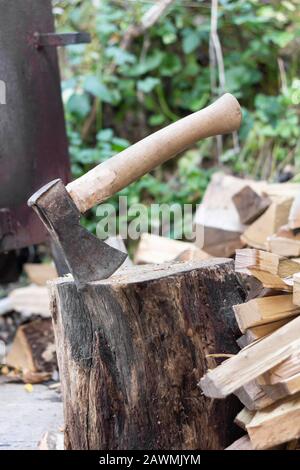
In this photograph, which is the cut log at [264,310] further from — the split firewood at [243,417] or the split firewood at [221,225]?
the split firewood at [221,225]

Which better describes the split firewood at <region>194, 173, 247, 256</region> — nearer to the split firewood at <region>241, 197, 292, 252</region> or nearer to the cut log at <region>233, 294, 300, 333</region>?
the split firewood at <region>241, 197, 292, 252</region>

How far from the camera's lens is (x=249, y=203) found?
3.38m

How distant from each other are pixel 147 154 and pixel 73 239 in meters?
0.35

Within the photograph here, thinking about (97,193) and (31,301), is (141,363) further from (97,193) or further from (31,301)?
(31,301)

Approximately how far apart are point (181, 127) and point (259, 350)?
0.74m

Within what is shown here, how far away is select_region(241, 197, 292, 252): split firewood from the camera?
10.7 feet

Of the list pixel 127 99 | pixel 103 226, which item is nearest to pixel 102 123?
pixel 127 99

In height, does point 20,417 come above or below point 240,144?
below

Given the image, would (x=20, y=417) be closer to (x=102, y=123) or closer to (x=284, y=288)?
(x=284, y=288)

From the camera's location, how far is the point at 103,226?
488 cm

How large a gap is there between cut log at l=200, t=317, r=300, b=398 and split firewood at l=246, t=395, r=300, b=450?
12cm

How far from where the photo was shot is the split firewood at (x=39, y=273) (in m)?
4.24

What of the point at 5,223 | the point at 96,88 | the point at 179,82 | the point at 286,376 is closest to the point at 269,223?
the point at 5,223

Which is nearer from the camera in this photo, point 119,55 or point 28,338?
point 28,338
